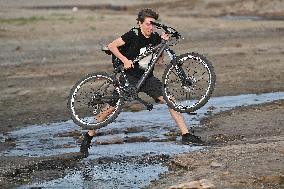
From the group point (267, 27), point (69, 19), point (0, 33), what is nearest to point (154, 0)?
point (69, 19)

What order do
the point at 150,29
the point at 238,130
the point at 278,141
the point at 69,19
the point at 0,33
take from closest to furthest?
the point at 278,141 → the point at 150,29 → the point at 238,130 → the point at 0,33 → the point at 69,19

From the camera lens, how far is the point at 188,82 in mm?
11328

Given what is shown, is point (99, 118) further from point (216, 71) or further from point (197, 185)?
point (216, 71)

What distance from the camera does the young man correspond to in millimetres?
10898

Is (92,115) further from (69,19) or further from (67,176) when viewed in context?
(69,19)

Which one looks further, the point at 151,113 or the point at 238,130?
the point at 151,113

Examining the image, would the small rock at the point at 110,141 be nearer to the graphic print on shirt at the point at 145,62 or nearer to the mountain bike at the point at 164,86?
the mountain bike at the point at 164,86

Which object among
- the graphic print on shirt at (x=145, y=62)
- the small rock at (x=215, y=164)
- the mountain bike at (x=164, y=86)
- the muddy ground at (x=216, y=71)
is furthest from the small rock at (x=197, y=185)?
the graphic print on shirt at (x=145, y=62)

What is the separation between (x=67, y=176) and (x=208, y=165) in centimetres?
178

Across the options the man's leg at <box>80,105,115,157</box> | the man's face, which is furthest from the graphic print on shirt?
the man's leg at <box>80,105,115,157</box>

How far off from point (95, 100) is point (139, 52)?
1.04 m

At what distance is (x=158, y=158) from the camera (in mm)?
10133

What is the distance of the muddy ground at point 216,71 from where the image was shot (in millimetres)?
8867

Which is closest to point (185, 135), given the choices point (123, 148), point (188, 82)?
point (188, 82)
